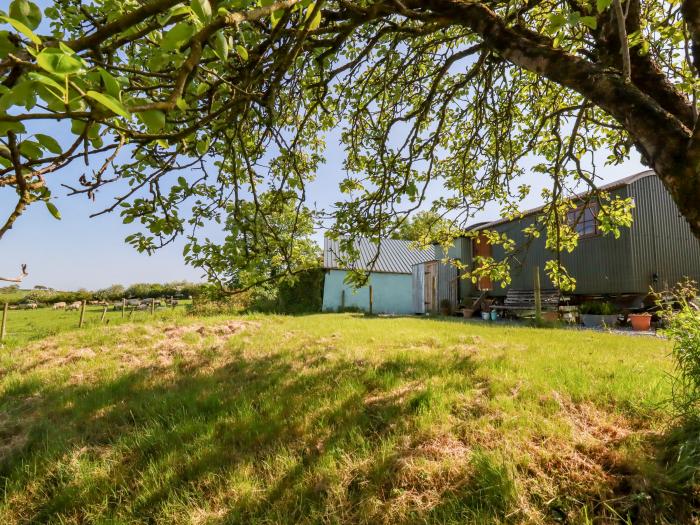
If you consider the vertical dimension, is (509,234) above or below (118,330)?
above

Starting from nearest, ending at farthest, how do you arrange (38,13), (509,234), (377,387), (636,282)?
(38,13), (377,387), (636,282), (509,234)

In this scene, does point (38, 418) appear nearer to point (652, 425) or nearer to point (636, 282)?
point (652, 425)

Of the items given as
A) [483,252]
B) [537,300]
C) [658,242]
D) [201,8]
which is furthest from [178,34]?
[483,252]

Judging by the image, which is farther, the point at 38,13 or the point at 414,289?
the point at 414,289

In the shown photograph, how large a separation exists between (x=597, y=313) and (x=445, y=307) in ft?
24.5

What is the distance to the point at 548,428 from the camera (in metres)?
2.73

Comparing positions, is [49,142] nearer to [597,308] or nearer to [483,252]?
[597,308]

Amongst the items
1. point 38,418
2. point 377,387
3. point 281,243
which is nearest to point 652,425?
point 377,387

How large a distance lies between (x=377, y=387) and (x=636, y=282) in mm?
12514

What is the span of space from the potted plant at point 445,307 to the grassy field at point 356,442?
516 inches

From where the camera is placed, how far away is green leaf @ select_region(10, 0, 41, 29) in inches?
32.6

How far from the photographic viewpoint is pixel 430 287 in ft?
66.5

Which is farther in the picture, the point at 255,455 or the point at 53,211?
the point at 255,455

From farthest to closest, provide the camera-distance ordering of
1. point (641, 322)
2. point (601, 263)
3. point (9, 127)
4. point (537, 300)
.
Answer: point (601, 263) → point (537, 300) → point (641, 322) → point (9, 127)
